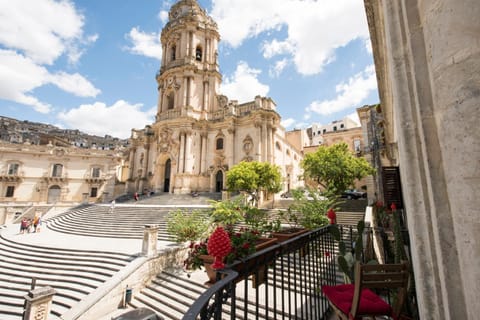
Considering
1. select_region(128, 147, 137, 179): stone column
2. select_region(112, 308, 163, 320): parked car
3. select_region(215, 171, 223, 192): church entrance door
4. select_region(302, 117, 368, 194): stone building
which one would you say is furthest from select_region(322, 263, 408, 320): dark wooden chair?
select_region(128, 147, 137, 179): stone column

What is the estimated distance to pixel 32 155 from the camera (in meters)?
29.9

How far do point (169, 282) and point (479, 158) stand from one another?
28.6ft

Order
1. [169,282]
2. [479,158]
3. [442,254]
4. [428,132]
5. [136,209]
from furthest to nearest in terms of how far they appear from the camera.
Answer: [136,209] < [169,282] < [428,132] < [442,254] < [479,158]

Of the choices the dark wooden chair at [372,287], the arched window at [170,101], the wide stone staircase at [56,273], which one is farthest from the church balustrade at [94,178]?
the dark wooden chair at [372,287]

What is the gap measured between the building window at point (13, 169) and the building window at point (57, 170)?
3.79 m

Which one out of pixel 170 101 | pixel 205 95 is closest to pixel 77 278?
pixel 205 95

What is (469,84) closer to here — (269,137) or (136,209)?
(136,209)

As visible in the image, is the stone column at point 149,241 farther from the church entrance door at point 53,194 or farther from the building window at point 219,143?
the church entrance door at point 53,194

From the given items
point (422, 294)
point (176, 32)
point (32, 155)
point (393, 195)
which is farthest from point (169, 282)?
point (32, 155)

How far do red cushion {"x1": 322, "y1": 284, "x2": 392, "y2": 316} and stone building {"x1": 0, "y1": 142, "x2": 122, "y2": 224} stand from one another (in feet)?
98.9

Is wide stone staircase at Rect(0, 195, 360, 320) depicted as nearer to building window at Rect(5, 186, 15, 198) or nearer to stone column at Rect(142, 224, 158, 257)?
stone column at Rect(142, 224, 158, 257)

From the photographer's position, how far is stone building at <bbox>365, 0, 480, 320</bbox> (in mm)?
984

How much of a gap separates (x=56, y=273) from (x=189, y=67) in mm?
24372

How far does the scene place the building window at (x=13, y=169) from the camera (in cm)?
2858
